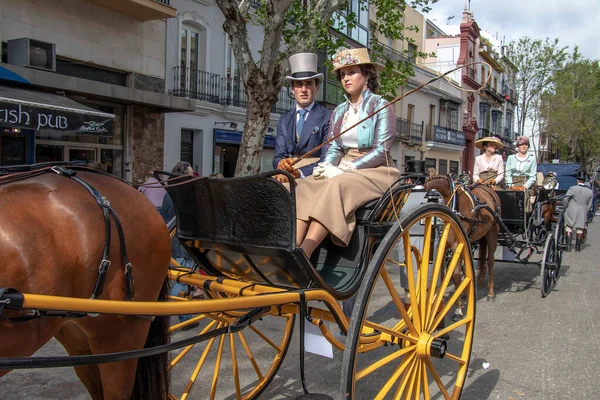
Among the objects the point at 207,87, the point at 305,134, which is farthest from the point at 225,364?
the point at 207,87

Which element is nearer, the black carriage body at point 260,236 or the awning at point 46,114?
the black carriage body at point 260,236

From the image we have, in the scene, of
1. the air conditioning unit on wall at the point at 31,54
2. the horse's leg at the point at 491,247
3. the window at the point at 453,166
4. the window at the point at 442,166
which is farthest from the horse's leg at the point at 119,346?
the window at the point at 453,166

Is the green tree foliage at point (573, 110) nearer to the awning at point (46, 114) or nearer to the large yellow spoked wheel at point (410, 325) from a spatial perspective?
the awning at point (46, 114)

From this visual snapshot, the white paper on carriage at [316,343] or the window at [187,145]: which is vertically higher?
the window at [187,145]

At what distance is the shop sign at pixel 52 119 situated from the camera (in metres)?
7.92

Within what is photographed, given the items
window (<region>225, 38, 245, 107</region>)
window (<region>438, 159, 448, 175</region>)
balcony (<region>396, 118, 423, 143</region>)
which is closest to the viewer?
window (<region>225, 38, 245, 107</region>)

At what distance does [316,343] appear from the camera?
9.68 feet

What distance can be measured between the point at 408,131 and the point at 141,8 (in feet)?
64.7

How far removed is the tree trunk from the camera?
8.34m

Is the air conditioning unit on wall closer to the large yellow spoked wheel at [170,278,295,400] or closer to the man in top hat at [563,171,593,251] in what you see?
the large yellow spoked wheel at [170,278,295,400]

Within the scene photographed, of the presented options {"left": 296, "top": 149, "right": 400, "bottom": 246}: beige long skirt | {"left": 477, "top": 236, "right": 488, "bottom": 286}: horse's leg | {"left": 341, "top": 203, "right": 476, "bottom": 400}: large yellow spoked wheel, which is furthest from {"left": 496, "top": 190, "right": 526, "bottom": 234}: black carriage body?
{"left": 296, "top": 149, "right": 400, "bottom": 246}: beige long skirt

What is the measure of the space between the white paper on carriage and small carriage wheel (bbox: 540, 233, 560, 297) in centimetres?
469

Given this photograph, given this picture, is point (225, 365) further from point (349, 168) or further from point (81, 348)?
point (349, 168)

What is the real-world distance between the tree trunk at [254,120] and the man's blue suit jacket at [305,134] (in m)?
4.47
